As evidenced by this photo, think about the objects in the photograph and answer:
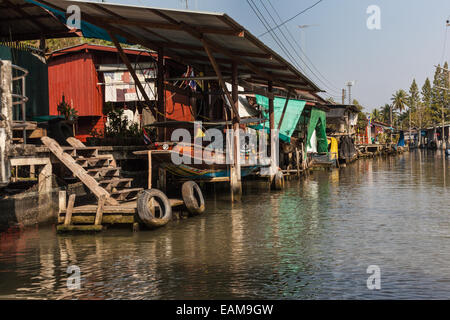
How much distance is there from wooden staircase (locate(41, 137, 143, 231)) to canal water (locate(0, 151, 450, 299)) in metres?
0.45

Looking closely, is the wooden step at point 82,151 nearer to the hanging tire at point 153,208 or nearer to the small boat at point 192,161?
the small boat at point 192,161

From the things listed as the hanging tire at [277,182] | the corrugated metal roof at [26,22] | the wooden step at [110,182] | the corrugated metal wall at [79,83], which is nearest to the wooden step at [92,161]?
the wooden step at [110,182]

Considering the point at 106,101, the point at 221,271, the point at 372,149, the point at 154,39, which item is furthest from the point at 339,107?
the point at 221,271

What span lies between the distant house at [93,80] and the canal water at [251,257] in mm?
9778

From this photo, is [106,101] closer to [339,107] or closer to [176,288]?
[176,288]

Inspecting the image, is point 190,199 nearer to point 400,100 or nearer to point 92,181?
point 92,181

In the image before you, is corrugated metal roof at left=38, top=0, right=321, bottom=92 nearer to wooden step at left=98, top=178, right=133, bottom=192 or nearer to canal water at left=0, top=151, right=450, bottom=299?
wooden step at left=98, top=178, right=133, bottom=192

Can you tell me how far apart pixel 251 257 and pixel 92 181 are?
4.62 meters

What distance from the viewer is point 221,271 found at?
7.58m

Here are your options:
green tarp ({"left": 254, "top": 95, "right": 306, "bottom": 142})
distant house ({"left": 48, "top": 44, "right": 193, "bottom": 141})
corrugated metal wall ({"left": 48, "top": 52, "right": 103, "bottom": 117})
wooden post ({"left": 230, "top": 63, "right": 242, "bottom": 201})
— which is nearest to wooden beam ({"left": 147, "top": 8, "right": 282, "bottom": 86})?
wooden post ({"left": 230, "top": 63, "right": 242, "bottom": 201})

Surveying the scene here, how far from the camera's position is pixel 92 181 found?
11352mm

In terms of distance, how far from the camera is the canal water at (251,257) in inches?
262

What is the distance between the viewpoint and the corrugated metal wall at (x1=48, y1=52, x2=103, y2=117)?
72.2 feet

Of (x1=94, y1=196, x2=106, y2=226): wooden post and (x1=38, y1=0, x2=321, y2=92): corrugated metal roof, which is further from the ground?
(x1=38, y1=0, x2=321, y2=92): corrugated metal roof
